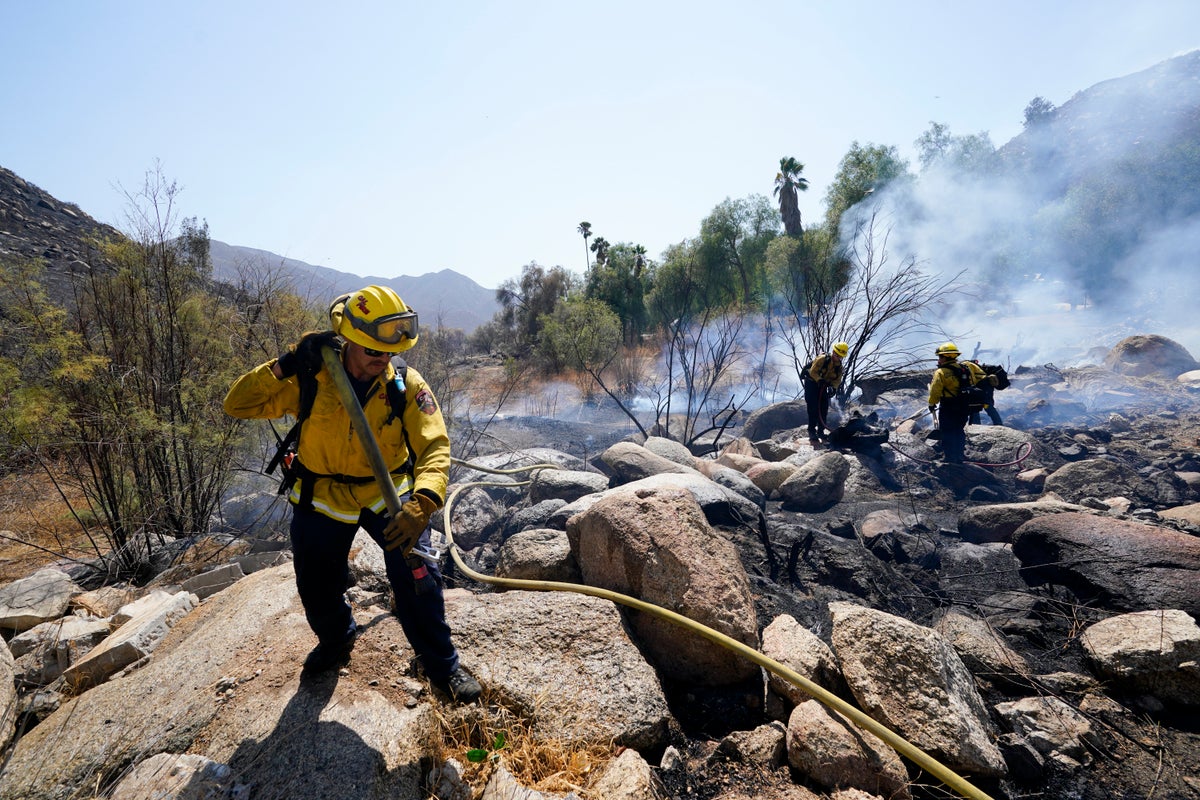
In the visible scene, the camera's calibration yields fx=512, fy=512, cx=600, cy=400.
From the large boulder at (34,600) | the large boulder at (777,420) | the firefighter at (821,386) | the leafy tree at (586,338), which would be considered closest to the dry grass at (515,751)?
the large boulder at (34,600)

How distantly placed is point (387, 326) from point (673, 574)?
82.8 inches

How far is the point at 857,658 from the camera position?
2.66 m

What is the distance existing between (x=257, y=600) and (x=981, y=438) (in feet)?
33.2

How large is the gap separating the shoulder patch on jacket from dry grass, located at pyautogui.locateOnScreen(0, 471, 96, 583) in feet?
14.6

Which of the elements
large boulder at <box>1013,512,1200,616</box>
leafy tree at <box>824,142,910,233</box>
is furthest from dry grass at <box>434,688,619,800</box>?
leafy tree at <box>824,142,910,233</box>

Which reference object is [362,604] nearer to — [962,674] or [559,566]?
[559,566]

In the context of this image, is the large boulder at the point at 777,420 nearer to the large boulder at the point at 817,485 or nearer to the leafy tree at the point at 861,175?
the large boulder at the point at 817,485

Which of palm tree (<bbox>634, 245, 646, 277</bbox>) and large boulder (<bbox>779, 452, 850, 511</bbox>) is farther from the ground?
palm tree (<bbox>634, 245, 646, 277</bbox>)

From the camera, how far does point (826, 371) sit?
8.77 meters

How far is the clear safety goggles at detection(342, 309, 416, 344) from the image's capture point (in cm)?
216

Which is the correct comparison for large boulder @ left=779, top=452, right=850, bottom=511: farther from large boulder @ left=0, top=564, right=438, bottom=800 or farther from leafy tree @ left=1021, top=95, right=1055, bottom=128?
leafy tree @ left=1021, top=95, right=1055, bottom=128

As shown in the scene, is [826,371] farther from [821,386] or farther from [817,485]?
[817,485]

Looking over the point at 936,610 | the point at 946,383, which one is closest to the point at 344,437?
Result: the point at 936,610

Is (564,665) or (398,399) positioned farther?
(564,665)
